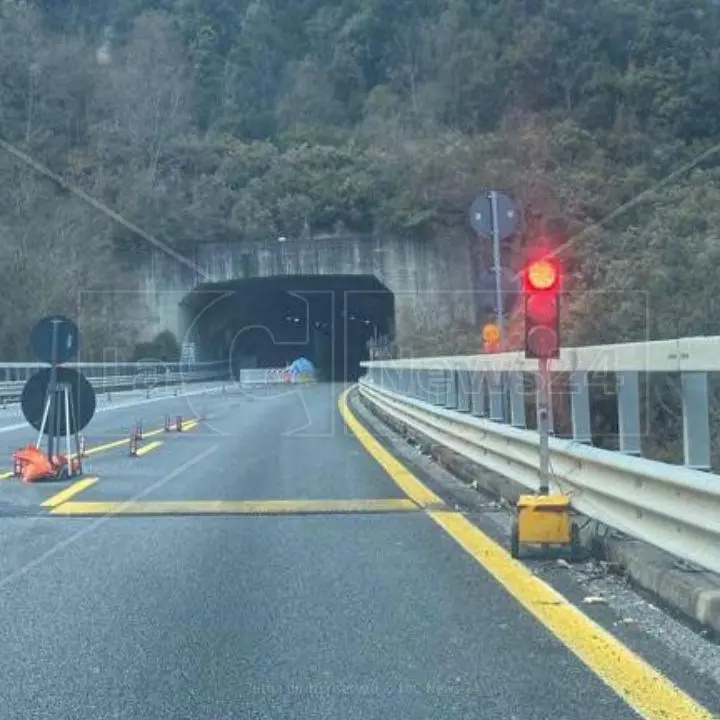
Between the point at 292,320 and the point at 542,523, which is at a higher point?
the point at 292,320

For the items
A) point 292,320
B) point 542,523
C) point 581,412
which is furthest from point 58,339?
point 292,320

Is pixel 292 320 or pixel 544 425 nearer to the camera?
pixel 544 425

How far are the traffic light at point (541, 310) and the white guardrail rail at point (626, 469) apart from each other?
386mm

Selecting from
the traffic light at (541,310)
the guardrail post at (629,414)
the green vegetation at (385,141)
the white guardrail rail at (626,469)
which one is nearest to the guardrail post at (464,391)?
the white guardrail rail at (626,469)

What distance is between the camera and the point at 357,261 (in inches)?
2222

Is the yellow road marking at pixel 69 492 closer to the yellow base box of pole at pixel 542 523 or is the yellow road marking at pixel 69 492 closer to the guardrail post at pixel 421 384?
the yellow base box of pole at pixel 542 523

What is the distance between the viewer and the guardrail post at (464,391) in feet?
44.5

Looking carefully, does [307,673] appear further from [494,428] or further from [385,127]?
[385,127]

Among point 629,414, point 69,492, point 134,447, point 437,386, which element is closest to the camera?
point 629,414

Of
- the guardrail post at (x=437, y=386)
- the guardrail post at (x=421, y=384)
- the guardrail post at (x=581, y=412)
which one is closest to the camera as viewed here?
the guardrail post at (x=581, y=412)

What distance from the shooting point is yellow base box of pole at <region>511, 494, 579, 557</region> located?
749cm

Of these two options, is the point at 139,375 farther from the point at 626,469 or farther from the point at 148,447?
the point at 626,469

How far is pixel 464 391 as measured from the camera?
13812 mm

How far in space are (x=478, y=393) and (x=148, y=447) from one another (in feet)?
22.2
